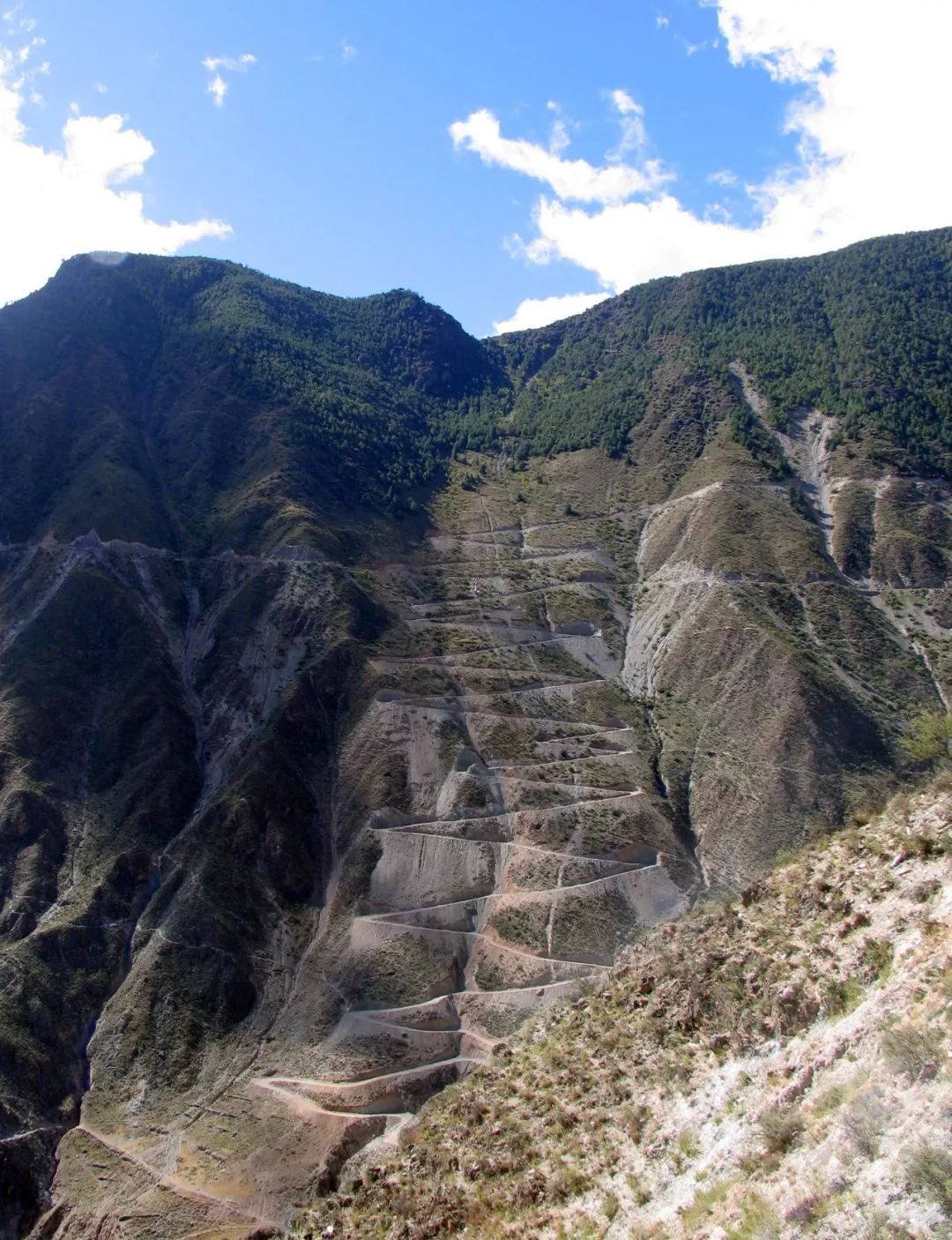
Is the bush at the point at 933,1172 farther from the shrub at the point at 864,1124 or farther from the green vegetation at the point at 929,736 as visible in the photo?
the green vegetation at the point at 929,736

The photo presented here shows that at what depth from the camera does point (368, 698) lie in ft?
257

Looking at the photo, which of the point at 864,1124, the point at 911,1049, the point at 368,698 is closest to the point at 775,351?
the point at 368,698

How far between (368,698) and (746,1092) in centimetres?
6099

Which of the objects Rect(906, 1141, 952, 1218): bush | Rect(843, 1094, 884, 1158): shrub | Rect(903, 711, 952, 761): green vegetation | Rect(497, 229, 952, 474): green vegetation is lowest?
Rect(903, 711, 952, 761): green vegetation

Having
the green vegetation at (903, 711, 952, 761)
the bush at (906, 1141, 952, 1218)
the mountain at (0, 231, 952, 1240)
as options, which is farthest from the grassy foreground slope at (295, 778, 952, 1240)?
the green vegetation at (903, 711, 952, 761)

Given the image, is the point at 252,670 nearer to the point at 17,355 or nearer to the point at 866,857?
the point at 866,857

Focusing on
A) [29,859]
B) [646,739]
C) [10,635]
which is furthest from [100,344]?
[646,739]

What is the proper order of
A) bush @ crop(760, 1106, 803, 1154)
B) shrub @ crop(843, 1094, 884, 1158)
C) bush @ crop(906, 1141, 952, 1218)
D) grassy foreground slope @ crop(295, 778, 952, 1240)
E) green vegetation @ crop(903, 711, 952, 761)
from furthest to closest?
green vegetation @ crop(903, 711, 952, 761) → bush @ crop(760, 1106, 803, 1154) → grassy foreground slope @ crop(295, 778, 952, 1240) → shrub @ crop(843, 1094, 884, 1158) → bush @ crop(906, 1141, 952, 1218)

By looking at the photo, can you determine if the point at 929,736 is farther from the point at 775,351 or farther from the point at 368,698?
the point at 775,351

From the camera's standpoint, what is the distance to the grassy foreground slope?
13945 mm

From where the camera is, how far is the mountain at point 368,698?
50781mm

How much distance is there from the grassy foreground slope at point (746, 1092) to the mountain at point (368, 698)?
18.9m

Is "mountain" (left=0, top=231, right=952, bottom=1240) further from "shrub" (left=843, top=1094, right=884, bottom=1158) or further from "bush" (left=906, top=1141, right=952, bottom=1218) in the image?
"bush" (left=906, top=1141, right=952, bottom=1218)

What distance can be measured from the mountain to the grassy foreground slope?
18.9m
